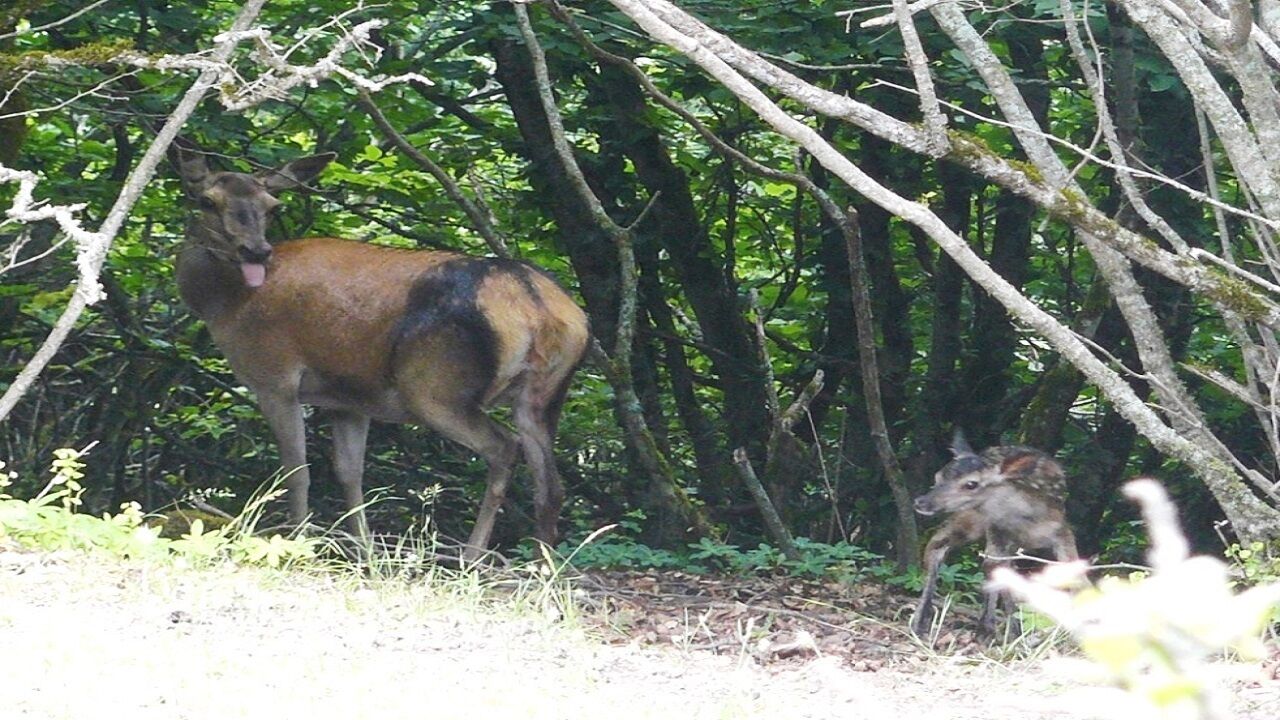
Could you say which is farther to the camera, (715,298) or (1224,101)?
(715,298)

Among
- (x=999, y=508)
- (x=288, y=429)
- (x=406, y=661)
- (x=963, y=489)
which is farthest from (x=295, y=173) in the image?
(x=406, y=661)

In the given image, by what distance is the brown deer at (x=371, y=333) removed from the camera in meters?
9.12

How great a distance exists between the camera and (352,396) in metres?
9.76

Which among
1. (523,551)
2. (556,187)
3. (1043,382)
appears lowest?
(523,551)

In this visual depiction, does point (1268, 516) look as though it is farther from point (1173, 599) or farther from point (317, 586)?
point (1173, 599)

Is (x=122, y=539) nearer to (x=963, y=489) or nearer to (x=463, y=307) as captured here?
(x=463, y=307)

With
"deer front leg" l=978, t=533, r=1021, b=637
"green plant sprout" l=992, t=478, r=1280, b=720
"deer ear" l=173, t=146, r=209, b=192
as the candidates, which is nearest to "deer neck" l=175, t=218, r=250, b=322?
Result: "deer ear" l=173, t=146, r=209, b=192

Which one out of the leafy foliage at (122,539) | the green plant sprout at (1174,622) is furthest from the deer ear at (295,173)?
the green plant sprout at (1174,622)

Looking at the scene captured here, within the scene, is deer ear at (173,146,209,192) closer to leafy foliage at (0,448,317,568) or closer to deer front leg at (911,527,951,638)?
leafy foliage at (0,448,317,568)

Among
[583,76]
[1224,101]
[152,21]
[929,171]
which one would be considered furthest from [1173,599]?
Answer: [929,171]

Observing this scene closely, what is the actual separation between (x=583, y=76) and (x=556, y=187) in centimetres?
79

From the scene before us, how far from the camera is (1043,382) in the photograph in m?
10.1

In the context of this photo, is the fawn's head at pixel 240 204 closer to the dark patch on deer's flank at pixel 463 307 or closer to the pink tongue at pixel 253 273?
the pink tongue at pixel 253 273

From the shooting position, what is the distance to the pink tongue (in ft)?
32.1
